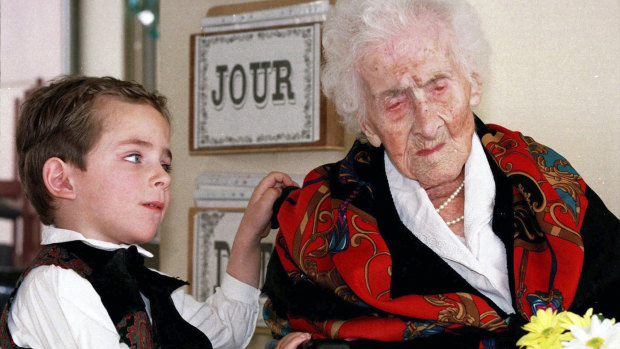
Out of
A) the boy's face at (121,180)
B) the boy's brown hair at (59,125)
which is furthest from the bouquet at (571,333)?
the boy's brown hair at (59,125)

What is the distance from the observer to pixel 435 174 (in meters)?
1.40

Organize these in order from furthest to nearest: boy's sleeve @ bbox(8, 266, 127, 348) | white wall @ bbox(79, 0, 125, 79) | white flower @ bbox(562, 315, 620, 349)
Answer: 1. white wall @ bbox(79, 0, 125, 79)
2. boy's sleeve @ bbox(8, 266, 127, 348)
3. white flower @ bbox(562, 315, 620, 349)

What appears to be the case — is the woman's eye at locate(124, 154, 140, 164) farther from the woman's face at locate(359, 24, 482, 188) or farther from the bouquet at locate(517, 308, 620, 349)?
the bouquet at locate(517, 308, 620, 349)

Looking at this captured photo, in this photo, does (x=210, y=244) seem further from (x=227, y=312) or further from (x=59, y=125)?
(x=59, y=125)

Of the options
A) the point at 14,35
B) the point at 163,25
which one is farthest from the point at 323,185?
the point at 14,35

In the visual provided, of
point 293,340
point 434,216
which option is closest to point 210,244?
point 293,340

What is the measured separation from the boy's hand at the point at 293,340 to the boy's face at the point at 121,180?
13.6 inches

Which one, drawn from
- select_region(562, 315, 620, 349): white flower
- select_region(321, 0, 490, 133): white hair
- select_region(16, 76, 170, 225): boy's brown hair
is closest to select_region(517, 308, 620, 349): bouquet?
select_region(562, 315, 620, 349): white flower

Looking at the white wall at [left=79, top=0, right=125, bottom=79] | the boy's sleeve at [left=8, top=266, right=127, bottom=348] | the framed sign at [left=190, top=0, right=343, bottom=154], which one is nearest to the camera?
the boy's sleeve at [left=8, top=266, right=127, bottom=348]

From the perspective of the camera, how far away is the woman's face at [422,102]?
1.35 m

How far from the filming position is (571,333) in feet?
2.89

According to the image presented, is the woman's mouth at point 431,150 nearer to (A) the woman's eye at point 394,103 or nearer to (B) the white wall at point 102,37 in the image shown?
(A) the woman's eye at point 394,103

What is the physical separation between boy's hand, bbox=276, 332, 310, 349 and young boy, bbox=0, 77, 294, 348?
17cm

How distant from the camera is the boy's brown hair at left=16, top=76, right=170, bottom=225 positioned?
4.42ft
